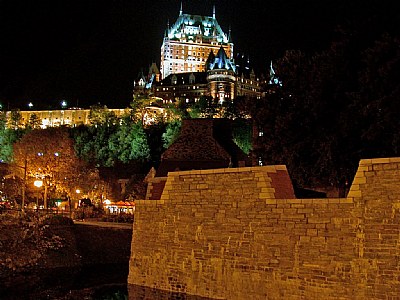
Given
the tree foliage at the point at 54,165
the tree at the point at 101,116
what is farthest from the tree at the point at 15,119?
the tree foliage at the point at 54,165

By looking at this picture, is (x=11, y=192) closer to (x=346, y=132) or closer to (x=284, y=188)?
(x=346, y=132)

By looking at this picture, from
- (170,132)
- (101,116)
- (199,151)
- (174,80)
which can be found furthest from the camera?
(174,80)

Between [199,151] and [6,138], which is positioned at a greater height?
[6,138]

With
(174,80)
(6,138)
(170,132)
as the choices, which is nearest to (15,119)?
(6,138)

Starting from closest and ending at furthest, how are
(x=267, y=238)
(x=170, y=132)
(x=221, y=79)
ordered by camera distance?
(x=267, y=238)
(x=170, y=132)
(x=221, y=79)

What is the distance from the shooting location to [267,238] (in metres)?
16.5

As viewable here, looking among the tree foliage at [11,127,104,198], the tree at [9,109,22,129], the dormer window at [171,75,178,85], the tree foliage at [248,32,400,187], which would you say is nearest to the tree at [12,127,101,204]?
the tree foliage at [11,127,104,198]

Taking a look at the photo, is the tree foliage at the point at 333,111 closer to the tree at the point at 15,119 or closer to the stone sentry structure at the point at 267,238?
the stone sentry structure at the point at 267,238

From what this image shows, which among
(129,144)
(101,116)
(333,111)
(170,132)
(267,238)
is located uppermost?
(101,116)

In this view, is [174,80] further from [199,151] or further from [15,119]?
[199,151]

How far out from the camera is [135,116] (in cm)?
12588

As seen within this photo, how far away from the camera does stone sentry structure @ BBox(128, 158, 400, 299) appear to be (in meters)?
13.9

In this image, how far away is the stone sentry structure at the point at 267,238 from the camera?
45.8ft

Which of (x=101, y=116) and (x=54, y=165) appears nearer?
(x=54, y=165)
